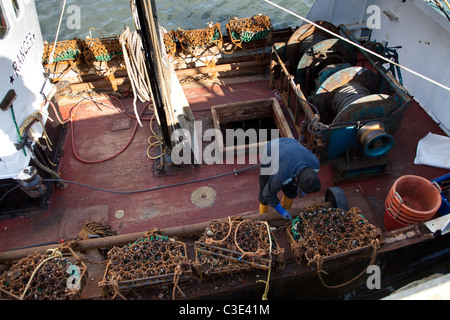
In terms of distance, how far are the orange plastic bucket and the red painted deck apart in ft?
1.92

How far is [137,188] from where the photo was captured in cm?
595

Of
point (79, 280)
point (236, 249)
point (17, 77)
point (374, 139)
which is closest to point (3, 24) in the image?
point (17, 77)

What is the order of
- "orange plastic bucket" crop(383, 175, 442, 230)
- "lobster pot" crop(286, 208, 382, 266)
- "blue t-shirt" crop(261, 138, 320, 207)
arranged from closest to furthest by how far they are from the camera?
"lobster pot" crop(286, 208, 382, 266), "blue t-shirt" crop(261, 138, 320, 207), "orange plastic bucket" crop(383, 175, 442, 230)

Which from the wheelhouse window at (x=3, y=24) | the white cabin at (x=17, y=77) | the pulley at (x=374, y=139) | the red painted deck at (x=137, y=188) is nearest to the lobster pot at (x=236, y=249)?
the red painted deck at (x=137, y=188)

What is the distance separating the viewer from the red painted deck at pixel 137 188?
212 inches

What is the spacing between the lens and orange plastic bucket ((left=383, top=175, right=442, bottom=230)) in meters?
4.32

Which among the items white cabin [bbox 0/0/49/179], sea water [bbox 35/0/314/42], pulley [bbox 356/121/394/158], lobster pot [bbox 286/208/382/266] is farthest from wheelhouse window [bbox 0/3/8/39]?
sea water [bbox 35/0/314/42]

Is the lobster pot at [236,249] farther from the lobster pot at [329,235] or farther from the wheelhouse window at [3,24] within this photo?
the wheelhouse window at [3,24]

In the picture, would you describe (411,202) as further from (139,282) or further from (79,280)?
(79,280)

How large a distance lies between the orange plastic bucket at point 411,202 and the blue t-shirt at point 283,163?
136 centimetres

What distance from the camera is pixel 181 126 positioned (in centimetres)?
565

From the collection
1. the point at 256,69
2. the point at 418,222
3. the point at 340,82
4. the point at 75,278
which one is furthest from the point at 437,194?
the point at 256,69

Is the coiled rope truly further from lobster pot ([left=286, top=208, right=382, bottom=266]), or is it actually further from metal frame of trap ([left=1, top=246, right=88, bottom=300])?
lobster pot ([left=286, top=208, right=382, bottom=266])

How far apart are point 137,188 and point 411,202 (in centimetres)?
476
